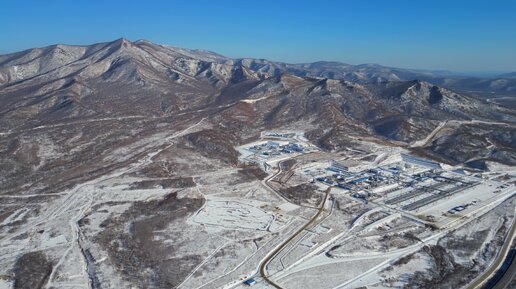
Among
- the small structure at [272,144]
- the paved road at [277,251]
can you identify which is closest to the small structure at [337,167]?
the small structure at [272,144]

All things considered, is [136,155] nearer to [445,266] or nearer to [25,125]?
[25,125]

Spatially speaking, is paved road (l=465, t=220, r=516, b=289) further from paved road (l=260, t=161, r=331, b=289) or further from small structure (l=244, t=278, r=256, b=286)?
small structure (l=244, t=278, r=256, b=286)

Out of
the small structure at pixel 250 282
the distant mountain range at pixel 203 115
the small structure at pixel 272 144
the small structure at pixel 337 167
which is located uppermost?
the distant mountain range at pixel 203 115

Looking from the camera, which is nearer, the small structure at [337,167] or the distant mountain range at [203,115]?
the small structure at [337,167]

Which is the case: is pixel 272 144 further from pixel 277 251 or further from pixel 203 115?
pixel 277 251

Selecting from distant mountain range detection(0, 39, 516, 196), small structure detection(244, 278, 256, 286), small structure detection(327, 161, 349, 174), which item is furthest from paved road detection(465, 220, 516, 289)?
distant mountain range detection(0, 39, 516, 196)

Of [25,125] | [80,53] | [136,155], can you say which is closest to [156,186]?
[136,155]

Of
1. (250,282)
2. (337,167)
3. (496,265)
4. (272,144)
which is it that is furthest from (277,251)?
(272,144)

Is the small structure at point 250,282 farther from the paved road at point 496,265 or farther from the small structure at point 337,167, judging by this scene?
the small structure at point 337,167
